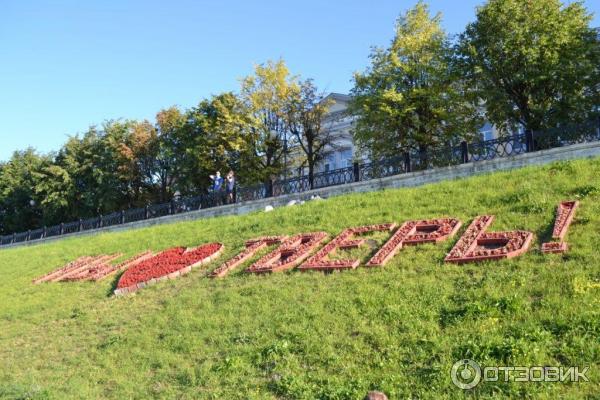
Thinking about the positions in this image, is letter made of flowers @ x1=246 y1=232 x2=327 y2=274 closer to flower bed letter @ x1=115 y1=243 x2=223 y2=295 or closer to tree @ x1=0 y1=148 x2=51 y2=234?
flower bed letter @ x1=115 y1=243 x2=223 y2=295

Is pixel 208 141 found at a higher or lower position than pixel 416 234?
higher

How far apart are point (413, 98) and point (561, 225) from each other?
16636 mm

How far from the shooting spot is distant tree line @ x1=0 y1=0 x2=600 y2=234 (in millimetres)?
22000

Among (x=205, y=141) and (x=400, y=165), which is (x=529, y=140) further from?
(x=205, y=141)

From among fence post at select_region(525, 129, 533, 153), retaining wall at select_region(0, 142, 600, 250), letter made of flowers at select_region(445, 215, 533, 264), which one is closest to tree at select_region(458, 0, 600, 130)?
fence post at select_region(525, 129, 533, 153)

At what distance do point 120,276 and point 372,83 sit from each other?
15.8 metres

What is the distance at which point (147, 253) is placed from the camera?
612 inches

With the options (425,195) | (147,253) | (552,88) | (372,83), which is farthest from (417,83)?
(147,253)

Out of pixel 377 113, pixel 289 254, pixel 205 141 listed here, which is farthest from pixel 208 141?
pixel 289 254

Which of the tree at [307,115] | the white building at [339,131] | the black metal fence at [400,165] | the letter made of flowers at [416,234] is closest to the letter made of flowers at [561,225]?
the letter made of flowers at [416,234]

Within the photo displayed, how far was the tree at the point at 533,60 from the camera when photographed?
21.6 meters

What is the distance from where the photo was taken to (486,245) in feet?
30.5

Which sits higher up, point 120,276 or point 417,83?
point 417,83

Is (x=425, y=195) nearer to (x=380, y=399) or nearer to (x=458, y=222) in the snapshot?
(x=458, y=222)
